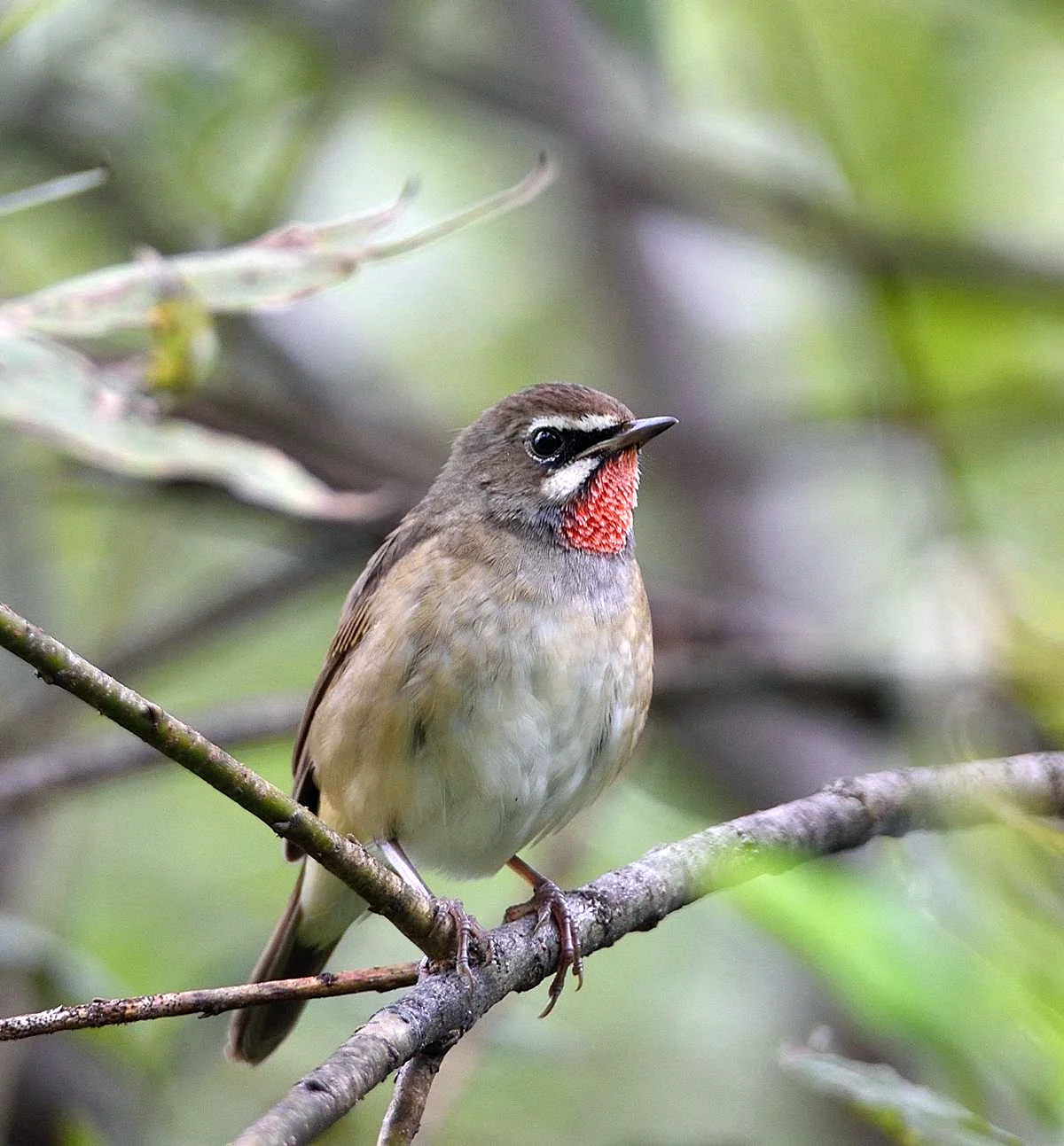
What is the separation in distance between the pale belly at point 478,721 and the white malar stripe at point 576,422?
0.69 m

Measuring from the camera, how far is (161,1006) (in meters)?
2.21

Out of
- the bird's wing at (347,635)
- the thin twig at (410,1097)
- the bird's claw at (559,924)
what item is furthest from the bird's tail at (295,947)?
the thin twig at (410,1097)

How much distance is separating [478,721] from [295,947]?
4.73 feet

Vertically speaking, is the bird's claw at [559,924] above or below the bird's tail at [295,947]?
above

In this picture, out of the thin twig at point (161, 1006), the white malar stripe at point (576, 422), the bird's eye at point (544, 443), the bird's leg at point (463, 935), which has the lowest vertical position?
the bird's eye at point (544, 443)

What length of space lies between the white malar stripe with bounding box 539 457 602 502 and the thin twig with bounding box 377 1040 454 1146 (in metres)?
2.40

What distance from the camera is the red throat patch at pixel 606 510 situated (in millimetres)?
4824

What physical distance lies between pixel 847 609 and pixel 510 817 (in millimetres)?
3349

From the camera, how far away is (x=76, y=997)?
4.31 meters

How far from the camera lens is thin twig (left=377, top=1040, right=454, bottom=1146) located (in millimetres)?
2449

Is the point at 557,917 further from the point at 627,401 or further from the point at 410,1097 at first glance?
the point at 627,401

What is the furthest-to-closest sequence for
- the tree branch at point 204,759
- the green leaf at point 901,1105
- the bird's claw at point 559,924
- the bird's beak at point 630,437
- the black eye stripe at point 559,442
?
the black eye stripe at point 559,442 < the bird's beak at point 630,437 < the bird's claw at point 559,924 < the green leaf at point 901,1105 < the tree branch at point 204,759

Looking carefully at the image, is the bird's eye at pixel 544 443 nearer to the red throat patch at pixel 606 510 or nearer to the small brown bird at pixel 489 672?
the small brown bird at pixel 489 672

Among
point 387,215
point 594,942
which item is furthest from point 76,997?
point 387,215
